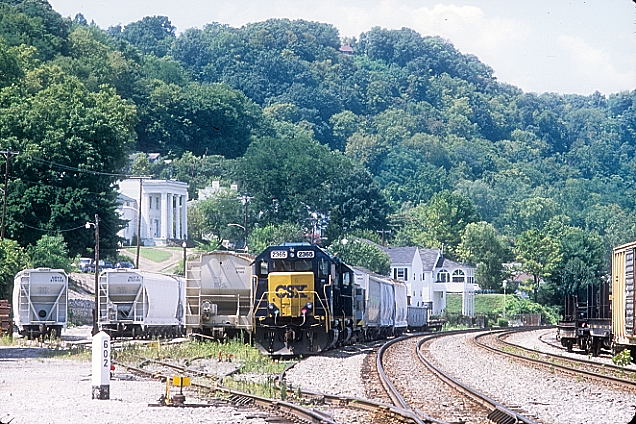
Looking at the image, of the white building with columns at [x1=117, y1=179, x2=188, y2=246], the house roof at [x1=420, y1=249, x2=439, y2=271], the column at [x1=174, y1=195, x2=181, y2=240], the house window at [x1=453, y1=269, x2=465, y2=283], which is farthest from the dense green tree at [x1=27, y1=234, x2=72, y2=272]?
the house window at [x1=453, y1=269, x2=465, y2=283]

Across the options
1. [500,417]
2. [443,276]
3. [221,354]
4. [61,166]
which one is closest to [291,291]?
[221,354]

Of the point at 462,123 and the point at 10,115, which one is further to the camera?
the point at 462,123

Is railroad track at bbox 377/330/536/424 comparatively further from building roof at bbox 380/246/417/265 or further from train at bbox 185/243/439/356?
building roof at bbox 380/246/417/265

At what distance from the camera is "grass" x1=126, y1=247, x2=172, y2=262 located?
109 metres

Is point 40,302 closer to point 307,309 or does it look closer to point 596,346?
point 307,309

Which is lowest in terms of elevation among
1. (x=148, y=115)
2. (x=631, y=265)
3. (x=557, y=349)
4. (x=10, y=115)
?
(x=557, y=349)

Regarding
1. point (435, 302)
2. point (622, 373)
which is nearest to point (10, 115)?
point (622, 373)

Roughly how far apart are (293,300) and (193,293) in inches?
251

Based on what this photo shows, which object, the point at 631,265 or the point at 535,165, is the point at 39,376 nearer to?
the point at 631,265

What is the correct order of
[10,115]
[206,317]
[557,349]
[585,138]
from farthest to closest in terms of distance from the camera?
[585,138], [10,115], [557,349], [206,317]

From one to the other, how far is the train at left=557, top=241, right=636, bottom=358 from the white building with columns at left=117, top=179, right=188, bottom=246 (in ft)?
Answer: 282

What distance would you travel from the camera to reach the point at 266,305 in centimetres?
3366

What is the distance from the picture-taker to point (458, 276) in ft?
408

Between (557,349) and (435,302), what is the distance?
83777 millimetres
